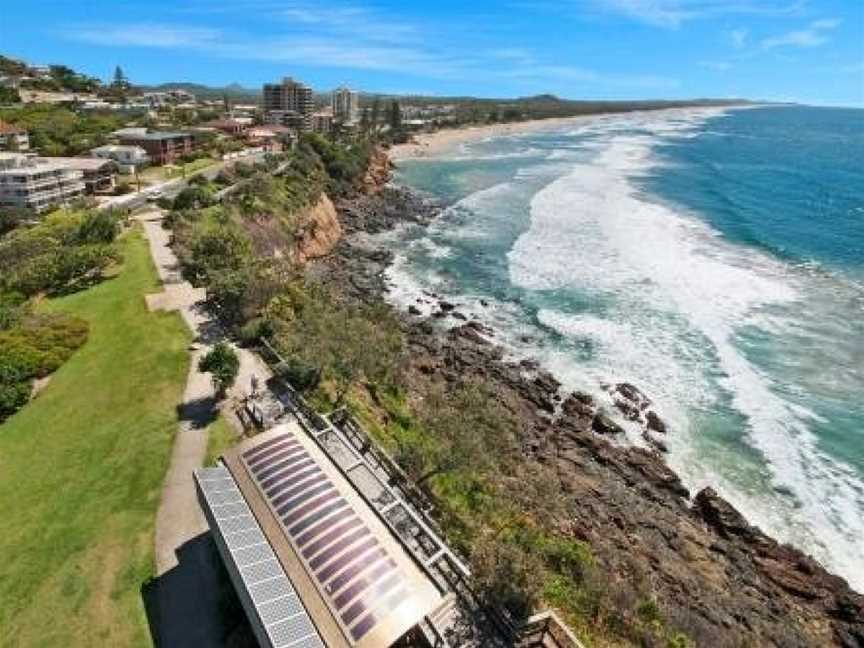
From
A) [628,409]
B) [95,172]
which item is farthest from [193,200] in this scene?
[628,409]

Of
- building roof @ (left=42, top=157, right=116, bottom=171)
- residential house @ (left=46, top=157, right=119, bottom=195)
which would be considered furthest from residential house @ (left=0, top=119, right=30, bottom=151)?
residential house @ (left=46, top=157, right=119, bottom=195)

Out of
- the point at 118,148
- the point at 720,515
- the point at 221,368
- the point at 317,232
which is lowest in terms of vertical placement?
the point at 720,515

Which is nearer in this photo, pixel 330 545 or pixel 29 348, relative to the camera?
pixel 330 545

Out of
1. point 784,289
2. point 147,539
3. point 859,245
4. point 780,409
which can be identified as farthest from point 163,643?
point 859,245

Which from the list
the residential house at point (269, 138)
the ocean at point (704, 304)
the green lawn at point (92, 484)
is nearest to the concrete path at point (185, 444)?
the green lawn at point (92, 484)

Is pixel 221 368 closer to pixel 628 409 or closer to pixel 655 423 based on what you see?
pixel 628 409

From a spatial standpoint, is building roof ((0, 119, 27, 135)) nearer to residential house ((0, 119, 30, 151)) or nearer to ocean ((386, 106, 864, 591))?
residential house ((0, 119, 30, 151))

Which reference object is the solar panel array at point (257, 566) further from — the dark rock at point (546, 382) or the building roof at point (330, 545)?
the dark rock at point (546, 382)

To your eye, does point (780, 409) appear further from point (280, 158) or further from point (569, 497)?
point (280, 158)
